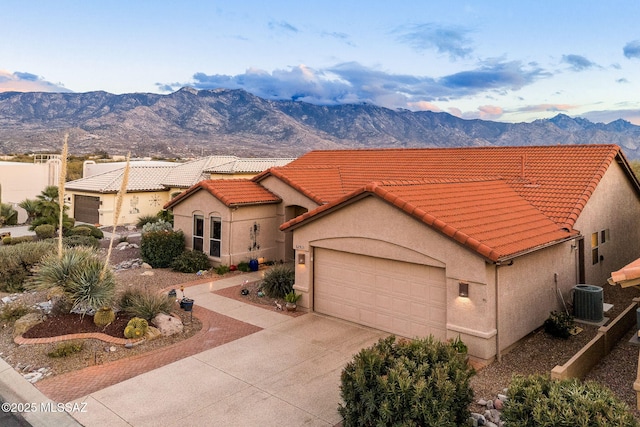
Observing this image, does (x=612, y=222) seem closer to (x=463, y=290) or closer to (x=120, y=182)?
(x=463, y=290)

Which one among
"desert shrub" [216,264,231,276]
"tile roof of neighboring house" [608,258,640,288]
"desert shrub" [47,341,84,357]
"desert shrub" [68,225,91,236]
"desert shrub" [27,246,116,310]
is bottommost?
"desert shrub" [47,341,84,357]

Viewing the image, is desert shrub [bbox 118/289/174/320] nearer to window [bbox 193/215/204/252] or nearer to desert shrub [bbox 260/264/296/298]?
desert shrub [bbox 260/264/296/298]

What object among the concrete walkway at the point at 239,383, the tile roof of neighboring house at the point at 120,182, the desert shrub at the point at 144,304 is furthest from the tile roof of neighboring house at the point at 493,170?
the tile roof of neighboring house at the point at 120,182

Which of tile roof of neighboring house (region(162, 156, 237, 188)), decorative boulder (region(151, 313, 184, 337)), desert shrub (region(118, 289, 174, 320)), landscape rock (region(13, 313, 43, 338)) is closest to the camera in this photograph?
landscape rock (region(13, 313, 43, 338))

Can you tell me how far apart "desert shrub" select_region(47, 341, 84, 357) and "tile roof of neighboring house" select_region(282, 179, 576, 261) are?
678 centimetres

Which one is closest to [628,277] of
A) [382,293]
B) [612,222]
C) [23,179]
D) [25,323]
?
[382,293]

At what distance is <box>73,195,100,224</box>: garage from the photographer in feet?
112

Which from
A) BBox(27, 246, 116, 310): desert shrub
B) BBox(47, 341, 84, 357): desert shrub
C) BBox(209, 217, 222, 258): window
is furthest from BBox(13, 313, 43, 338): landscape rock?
BBox(209, 217, 222, 258): window

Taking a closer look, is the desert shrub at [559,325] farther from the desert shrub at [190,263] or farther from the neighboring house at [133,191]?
the neighboring house at [133,191]

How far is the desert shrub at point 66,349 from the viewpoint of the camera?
10.3 meters

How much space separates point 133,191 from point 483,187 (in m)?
27.3

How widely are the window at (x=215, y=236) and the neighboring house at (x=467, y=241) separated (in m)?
0.12

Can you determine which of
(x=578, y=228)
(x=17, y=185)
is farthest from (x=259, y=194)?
(x=17, y=185)

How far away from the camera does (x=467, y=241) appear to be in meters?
10.3
